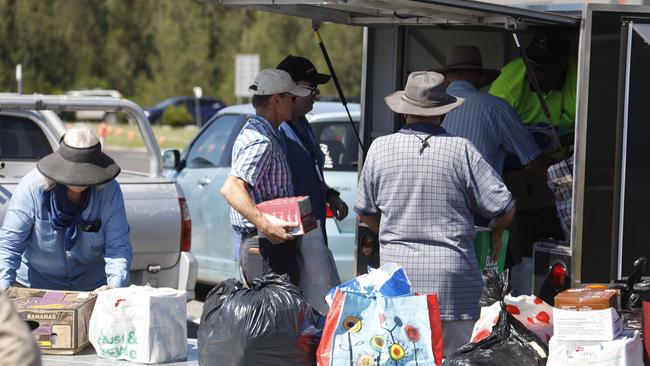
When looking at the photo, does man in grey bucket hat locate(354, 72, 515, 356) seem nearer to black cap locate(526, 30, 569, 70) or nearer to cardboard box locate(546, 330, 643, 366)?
cardboard box locate(546, 330, 643, 366)

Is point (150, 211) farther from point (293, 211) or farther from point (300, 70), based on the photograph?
point (293, 211)

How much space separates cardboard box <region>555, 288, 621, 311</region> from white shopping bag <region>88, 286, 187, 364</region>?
1692 mm

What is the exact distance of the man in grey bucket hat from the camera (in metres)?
5.04

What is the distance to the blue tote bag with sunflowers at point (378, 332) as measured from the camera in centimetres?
468

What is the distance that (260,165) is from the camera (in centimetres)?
543

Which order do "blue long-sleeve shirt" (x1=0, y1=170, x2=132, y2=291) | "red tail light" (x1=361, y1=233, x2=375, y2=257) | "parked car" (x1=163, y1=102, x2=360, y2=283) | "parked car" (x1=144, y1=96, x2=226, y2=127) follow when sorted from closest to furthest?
"blue long-sleeve shirt" (x1=0, y1=170, x2=132, y2=291) → "red tail light" (x1=361, y1=233, x2=375, y2=257) → "parked car" (x1=163, y1=102, x2=360, y2=283) → "parked car" (x1=144, y1=96, x2=226, y2=127)

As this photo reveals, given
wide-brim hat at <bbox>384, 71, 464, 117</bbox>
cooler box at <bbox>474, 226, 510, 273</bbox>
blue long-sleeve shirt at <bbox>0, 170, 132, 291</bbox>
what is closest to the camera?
→ wide-brim hat at <bbox>384, 71, 464, 117</bbox>

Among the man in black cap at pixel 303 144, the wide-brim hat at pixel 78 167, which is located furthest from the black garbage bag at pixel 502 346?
the wide-brim hat at pixel 78 167

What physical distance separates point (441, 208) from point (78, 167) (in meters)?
1.74

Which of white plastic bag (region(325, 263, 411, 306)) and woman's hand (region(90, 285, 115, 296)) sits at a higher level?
white plastic bag (region(325, 263, 411, 306))

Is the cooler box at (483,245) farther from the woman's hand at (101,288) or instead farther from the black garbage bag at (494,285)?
the woman's hand at (101,288)

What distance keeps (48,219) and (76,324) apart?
2.07 ft

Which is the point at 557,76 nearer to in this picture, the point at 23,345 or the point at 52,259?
the point at 52,259

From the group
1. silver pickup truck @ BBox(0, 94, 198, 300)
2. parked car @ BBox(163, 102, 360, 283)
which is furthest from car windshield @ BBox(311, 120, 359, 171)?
silver pickup truck @ BBox(0, 94, 198, 300)
